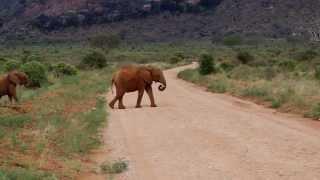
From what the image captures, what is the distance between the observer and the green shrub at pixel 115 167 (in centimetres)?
1121

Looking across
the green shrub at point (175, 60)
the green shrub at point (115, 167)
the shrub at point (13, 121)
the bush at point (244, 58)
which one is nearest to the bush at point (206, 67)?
the bush at point (244, 58)

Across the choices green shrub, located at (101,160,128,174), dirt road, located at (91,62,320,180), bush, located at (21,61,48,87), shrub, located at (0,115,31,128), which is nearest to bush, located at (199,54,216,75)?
bush, located at (21,61,48,87)

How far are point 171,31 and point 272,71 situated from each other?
85.8 meters

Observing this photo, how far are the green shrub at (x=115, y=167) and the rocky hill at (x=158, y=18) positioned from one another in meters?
91.2

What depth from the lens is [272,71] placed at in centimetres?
4053

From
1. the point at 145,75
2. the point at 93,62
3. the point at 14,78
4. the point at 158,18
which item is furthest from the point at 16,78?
the point at 158,18

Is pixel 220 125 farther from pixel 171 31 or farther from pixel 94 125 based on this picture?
pixel 171 31

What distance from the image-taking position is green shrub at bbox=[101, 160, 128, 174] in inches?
441

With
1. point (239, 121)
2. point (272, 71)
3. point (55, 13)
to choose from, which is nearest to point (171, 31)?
point (55, 13)

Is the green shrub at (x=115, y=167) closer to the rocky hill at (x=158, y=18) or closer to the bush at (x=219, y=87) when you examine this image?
the bush at (x=219, y=87)

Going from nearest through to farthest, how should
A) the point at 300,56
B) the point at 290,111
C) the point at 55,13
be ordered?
the point at 290,111
the point at 300,56
the point at 55,13

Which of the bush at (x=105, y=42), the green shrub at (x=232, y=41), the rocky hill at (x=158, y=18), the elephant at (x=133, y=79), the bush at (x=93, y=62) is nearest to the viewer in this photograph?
the elephant at (x=133, y=79)

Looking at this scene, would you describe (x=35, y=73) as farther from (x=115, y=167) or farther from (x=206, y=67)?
(x=115, y=167)

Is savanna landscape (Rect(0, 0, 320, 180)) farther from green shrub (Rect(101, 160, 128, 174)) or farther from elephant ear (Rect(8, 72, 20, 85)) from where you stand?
elephant ear (Rect(8, 72, 20, 85))
